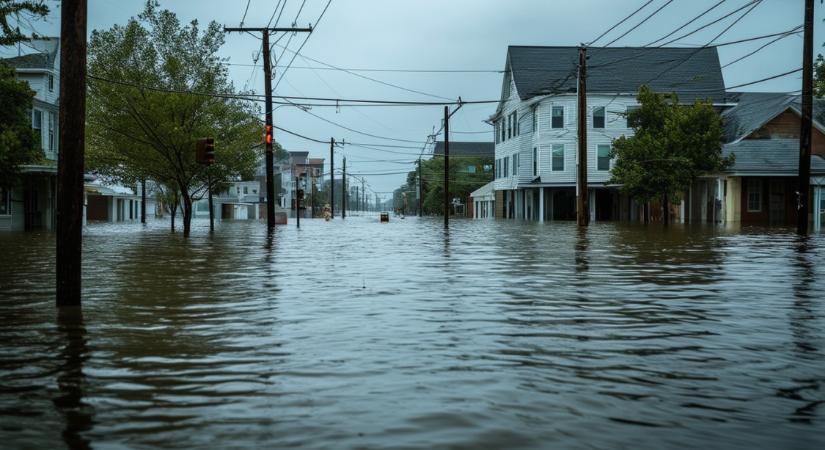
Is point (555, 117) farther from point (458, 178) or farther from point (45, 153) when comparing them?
point (458, 178)

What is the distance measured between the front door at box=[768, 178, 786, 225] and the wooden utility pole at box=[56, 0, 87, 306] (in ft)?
158

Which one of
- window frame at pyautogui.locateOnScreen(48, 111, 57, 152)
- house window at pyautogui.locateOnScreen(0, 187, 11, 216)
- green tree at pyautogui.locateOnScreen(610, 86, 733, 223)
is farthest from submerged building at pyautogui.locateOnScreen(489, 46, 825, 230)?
house window at pyautogui.locateOnScreen(0, 187, 11, 216)

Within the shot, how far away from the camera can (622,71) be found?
63906 millimetres

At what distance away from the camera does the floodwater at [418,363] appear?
185 inches

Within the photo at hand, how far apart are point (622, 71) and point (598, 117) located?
4.91 meters

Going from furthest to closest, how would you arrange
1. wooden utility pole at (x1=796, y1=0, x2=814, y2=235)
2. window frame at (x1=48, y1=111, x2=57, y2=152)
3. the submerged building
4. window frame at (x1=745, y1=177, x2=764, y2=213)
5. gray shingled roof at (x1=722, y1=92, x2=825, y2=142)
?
1. gray shingled roof at (x1=722, y1=92, x2=825, y2=142)
2. the submerged building
3. window frame at (x1=745, y1=177, x2=764, y2=213)
4. window frame at (x1=48, y1=111, x2=57, y2=152)
5. wooden utility pole at (x1=796, y1=0, x2=814, y2=235)

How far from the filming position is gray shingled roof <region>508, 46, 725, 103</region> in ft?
205

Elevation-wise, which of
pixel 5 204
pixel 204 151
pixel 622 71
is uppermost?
pixel 622 71

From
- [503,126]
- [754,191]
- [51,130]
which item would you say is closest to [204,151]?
[51,130]

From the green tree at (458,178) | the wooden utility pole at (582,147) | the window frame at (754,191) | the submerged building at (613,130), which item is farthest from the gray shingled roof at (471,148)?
the wooden utility pole at (582,147)

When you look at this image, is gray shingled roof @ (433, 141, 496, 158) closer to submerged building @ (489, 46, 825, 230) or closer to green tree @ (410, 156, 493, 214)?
green tree @ (410, 156, 493, 214)

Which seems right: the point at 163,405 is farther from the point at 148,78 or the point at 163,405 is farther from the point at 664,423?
the point at 148,78

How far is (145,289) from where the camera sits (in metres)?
12.6

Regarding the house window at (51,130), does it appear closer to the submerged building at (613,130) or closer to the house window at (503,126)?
the submerged building at (613,130)
